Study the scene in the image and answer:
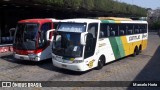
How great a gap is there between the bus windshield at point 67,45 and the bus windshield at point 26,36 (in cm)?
186

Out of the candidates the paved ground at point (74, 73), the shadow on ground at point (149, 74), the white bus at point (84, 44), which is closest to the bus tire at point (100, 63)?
the white bus at point (84, 44)

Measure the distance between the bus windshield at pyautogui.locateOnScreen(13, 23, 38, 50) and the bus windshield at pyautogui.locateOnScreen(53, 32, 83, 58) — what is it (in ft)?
6.11

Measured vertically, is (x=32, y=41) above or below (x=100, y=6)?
below

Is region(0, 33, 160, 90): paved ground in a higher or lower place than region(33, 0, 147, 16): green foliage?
lower

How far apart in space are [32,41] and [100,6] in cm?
2071

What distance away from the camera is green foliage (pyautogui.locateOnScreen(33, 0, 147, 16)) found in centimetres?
2429

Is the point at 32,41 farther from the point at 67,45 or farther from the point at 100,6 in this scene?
the point at 100,6

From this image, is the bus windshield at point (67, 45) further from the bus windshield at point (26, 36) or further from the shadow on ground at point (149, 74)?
the shadow on ground at point (149, 74)

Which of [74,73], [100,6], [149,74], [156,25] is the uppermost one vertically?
[100,6]

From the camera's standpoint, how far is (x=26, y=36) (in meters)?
14.7

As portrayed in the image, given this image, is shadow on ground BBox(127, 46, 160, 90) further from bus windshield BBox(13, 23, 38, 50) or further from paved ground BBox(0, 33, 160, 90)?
bus windshield BBox(13, 23, 38, 50)

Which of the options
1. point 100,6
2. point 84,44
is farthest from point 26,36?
point 100,6

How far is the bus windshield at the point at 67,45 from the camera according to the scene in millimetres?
12383

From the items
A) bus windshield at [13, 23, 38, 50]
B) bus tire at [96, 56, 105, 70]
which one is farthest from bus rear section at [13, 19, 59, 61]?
bus tire at [96, 56, 105, 70]
